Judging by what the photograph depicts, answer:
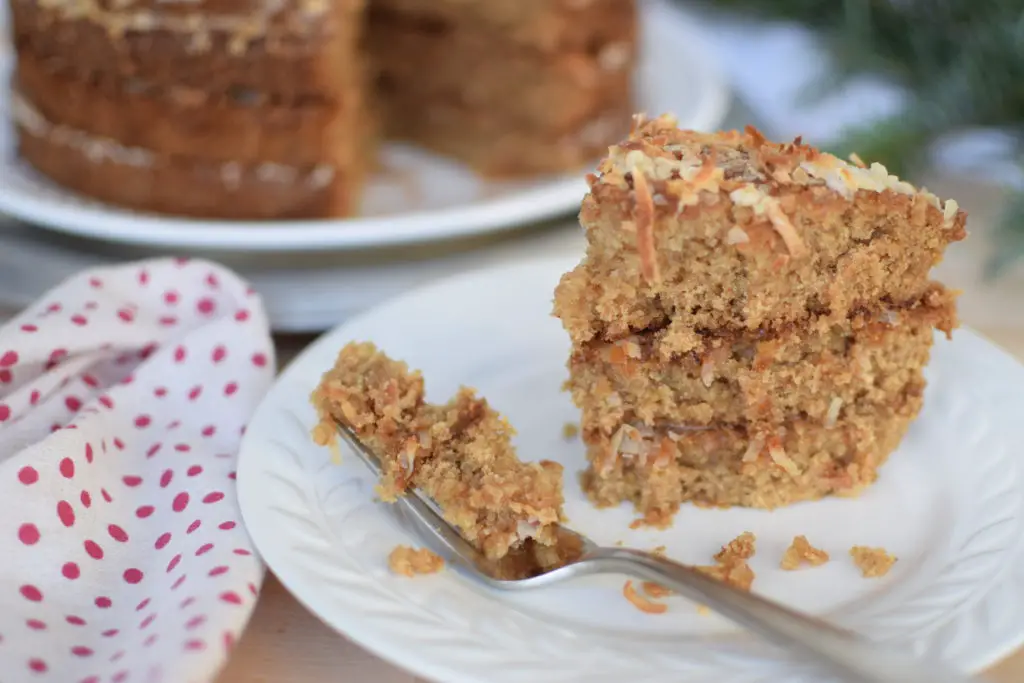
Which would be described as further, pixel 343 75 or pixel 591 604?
pixel 343 75

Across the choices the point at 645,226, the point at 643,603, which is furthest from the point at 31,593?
the point at 645,226

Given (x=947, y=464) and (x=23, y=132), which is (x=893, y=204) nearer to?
A: (x=947, y=464)

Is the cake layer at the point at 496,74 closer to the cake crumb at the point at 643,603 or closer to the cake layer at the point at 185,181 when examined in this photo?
the cake layer at the point at 185,181

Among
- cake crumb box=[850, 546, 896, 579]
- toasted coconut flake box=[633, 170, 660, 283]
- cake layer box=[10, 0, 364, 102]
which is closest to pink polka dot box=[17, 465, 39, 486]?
toasted coconut flake box=[633, 170, 660, 283]

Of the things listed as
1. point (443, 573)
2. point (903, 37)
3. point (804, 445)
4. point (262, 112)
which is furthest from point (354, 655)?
point (903, 37)

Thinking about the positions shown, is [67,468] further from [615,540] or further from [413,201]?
[413,201]
